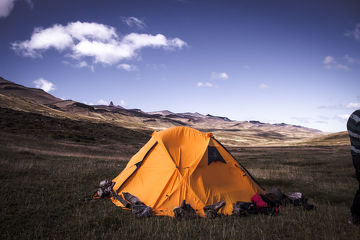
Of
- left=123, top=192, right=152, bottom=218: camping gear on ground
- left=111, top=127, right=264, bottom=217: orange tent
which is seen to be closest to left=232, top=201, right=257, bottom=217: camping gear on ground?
left=111, top=127, right=264, bottom=217: orange tent

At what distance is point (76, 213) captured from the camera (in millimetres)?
7289

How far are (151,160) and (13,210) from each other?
4999 millimetres

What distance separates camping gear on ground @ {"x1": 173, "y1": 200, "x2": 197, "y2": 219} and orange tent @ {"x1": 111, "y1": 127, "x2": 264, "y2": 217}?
330 millimetres

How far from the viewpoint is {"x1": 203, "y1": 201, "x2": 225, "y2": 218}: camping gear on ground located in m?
7.32

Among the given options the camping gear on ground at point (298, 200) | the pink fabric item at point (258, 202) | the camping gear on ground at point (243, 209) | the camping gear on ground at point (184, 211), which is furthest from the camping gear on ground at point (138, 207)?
the camping gear on ground at point (298, 200)

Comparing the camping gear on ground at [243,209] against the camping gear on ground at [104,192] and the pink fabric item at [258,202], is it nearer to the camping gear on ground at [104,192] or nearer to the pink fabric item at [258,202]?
the pink fabric item at [258,202]

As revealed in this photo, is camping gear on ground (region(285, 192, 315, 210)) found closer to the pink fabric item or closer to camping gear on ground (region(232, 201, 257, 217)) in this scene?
the pink fabric item

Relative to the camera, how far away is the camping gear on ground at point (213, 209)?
732cm

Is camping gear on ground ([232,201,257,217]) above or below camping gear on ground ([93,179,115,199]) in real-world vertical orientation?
above

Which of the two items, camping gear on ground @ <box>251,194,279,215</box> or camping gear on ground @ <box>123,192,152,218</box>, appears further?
camping gear on ground @ <box>251,194,279,215</box>

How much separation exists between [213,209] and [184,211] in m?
0.98

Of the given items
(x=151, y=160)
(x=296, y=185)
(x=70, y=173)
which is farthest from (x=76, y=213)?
(x=296, y=185)

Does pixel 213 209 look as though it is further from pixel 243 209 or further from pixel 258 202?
pixel 258 202

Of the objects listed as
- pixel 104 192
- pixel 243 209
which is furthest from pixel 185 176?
pixel 104 192
